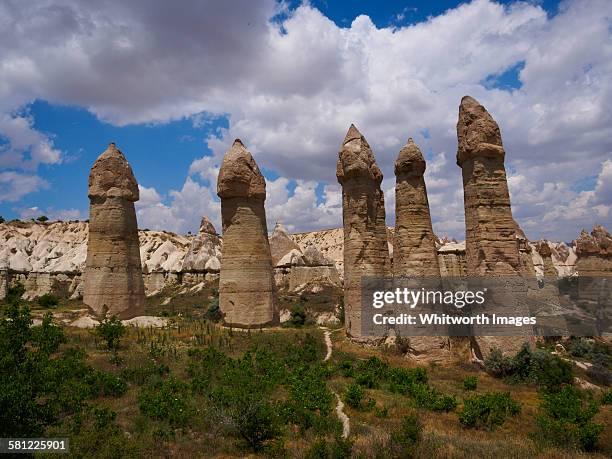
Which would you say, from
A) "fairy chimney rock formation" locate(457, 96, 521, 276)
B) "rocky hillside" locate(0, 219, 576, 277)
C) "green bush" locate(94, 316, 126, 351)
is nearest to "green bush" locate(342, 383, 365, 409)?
"fairy chimney rock formation" locate(457, 96, 521, 276)

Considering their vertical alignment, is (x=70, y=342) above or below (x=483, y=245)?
below

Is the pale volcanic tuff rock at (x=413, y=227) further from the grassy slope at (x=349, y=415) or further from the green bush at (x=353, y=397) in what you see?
the green bush at (x=353, y=397)

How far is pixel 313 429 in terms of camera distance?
27.8ft

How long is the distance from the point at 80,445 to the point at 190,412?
7.53 feet

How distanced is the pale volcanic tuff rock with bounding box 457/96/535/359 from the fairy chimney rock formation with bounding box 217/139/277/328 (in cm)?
865

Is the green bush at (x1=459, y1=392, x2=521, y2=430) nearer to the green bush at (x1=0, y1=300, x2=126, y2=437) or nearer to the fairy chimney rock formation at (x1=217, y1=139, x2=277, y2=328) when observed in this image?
the green bush at (x1=0, y1=300, x2=126, y2=437)

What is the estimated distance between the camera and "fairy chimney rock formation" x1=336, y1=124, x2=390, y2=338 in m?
17.8

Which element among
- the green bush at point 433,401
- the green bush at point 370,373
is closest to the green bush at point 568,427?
the green bush at point 433,401

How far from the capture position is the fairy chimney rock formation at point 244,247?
18.5m

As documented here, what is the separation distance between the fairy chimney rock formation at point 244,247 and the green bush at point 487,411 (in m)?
10.6

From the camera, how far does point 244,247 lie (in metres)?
18.8

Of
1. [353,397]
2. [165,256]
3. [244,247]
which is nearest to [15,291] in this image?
[165,256]

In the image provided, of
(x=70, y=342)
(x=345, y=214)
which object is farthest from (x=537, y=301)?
(x=70, y=342)

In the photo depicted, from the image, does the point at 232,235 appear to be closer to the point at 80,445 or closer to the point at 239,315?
the point at 239,315
